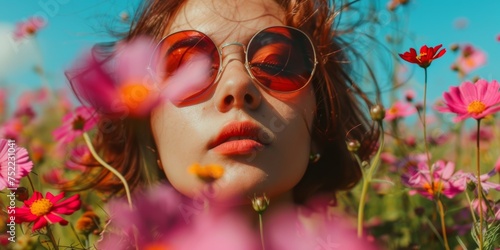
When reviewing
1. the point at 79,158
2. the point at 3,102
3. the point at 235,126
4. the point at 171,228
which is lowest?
the point at 3,102

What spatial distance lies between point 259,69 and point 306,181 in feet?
1.35

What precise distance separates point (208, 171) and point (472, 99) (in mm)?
425

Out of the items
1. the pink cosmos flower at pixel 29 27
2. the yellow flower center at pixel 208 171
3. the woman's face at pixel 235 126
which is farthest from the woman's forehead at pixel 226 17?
the pink cosmos flower at pixel 29 27

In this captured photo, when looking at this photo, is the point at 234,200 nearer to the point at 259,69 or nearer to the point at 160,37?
the point at 259,69

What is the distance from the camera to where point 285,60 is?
41.1 inches

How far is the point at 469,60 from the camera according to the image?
2092mm

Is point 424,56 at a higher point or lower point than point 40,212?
higher

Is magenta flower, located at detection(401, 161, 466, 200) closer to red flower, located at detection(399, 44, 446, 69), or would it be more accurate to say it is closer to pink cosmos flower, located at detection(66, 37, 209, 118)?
red flower, located at detection(399, 44, 446, 69)

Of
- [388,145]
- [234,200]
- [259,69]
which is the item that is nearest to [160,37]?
[259,69]

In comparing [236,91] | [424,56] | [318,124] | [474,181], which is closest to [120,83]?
[236,91]

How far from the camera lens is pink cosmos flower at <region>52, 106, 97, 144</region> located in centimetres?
124

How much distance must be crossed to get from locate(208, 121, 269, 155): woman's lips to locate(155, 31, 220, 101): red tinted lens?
0.29 ft

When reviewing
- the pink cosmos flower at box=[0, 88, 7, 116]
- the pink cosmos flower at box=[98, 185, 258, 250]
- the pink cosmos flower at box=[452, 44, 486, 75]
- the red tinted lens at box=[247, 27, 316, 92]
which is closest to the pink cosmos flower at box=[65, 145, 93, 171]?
the pink cosmos flower at box=[98, 185, 258, 250]

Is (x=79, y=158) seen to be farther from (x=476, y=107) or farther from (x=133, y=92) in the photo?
(x=476, y=107)
